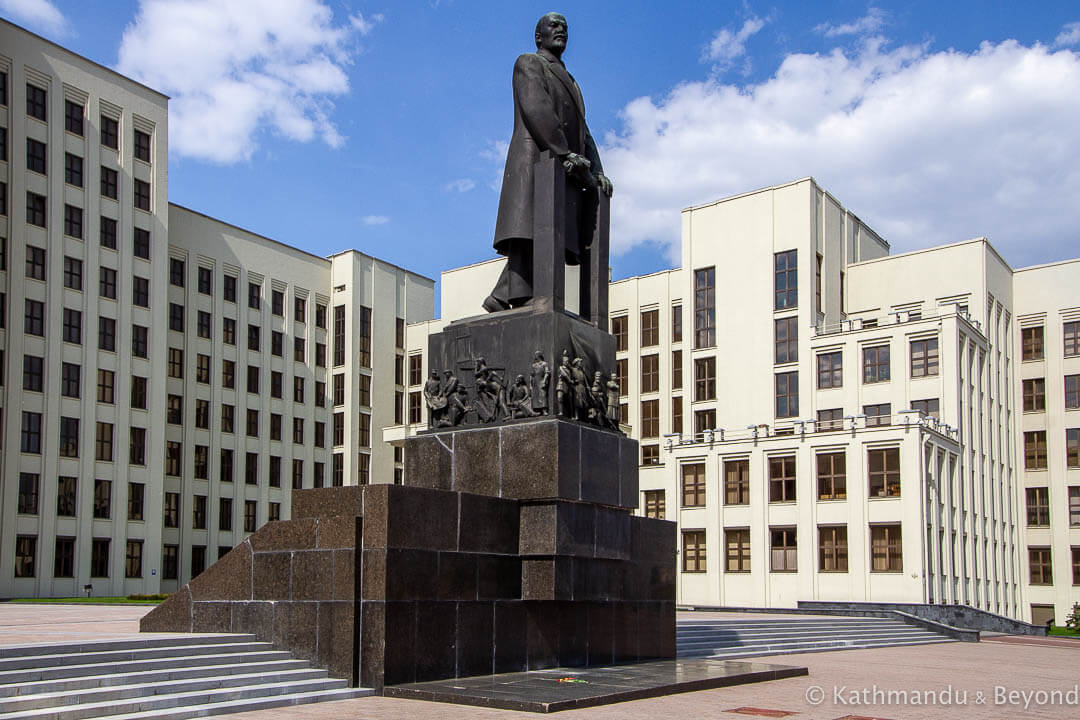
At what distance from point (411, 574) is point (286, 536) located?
198cm

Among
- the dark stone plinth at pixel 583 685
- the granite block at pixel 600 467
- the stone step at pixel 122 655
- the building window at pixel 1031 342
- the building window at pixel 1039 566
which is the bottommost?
the building window at pixel 1039 566

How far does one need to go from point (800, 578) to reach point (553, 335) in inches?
1506

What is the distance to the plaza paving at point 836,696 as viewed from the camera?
40.0 feet

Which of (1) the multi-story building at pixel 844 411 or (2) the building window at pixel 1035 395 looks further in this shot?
(2) the building window at pixel 1035 395

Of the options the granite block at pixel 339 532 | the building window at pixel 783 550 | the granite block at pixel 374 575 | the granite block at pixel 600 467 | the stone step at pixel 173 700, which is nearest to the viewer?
the stone step at pixel 173 700

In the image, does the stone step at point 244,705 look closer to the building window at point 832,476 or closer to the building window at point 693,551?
the building window at point 832,476

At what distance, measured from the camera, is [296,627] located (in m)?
14.5

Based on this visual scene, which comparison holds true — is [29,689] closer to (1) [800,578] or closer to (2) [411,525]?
(2) [411,525]

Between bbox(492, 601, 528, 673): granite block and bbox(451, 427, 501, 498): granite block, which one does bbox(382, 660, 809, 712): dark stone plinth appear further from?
bbox(451, 427, 501, 498): granite block

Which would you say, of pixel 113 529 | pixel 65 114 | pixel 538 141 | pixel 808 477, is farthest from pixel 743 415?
pixel 538 141

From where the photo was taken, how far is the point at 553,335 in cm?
1695

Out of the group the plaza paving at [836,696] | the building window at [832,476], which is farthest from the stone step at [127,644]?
the building window at [832,476]

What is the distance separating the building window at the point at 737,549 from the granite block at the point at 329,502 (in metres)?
41.6

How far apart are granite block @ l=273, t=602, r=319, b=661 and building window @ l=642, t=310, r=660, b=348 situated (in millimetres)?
54607
